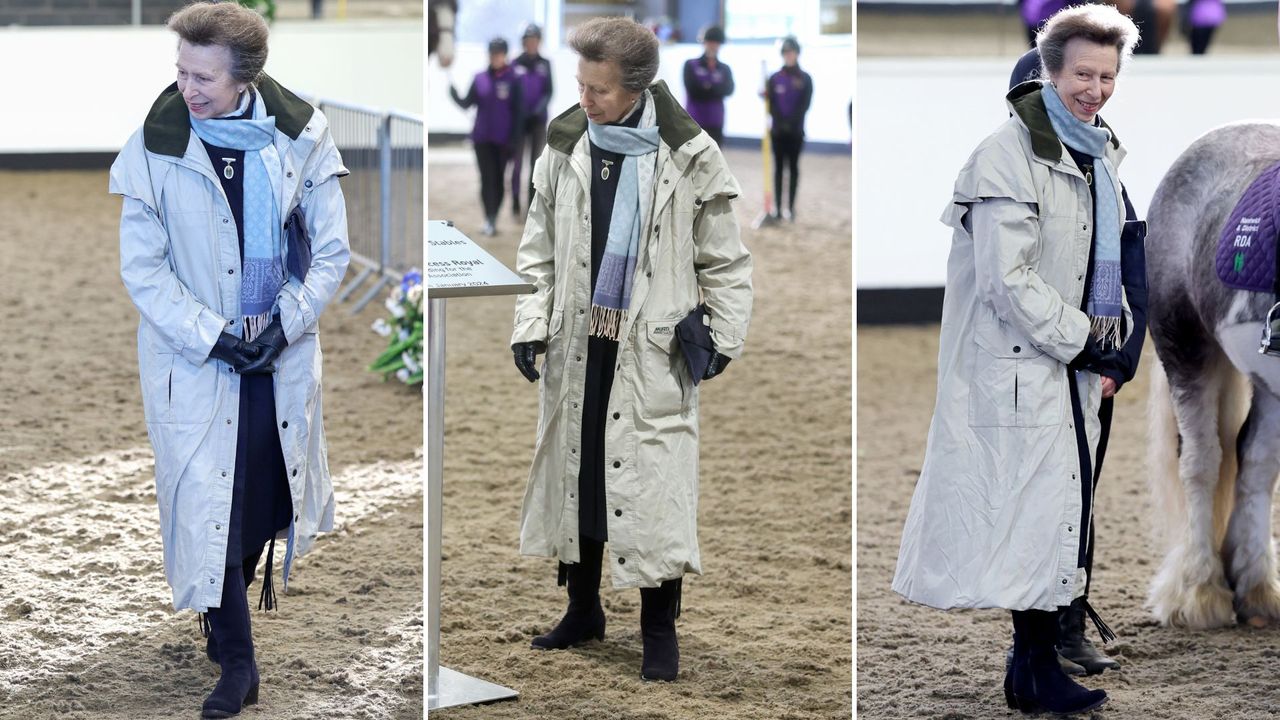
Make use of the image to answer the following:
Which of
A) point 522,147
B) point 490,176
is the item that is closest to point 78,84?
point 522,147

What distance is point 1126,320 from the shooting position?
3361 mm

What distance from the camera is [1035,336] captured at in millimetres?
3184

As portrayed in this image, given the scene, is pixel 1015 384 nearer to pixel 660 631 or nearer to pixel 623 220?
pixel 623 220

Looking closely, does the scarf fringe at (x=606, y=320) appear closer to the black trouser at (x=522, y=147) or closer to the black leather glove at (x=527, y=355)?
the black leather glove at (x=527, y=355)

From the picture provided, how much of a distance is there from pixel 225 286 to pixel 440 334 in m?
0.57

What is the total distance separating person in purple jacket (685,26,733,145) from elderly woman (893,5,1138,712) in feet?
30.6

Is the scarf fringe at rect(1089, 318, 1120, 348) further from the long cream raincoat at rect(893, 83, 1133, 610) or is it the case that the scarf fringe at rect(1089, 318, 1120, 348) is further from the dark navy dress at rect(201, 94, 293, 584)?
the dark navy dress at rect(201, 94, 293, 584)

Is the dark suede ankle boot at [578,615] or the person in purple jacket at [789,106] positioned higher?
the person in purple jacket at [789,106]

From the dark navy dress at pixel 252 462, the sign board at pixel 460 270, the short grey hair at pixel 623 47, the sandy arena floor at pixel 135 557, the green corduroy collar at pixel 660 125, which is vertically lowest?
the sandy arena floor at pixel 135 557

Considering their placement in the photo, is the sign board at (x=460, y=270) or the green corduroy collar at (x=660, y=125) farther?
the green corduroy collar at (x=660, y=125)

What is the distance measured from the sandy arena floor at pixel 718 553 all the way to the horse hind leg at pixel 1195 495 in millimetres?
1007

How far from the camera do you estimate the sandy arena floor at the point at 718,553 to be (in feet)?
12.3

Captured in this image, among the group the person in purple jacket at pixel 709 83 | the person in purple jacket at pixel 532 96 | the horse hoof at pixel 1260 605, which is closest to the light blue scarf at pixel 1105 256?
the horse hoof at pixel 1260 605

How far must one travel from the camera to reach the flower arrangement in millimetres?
6934
